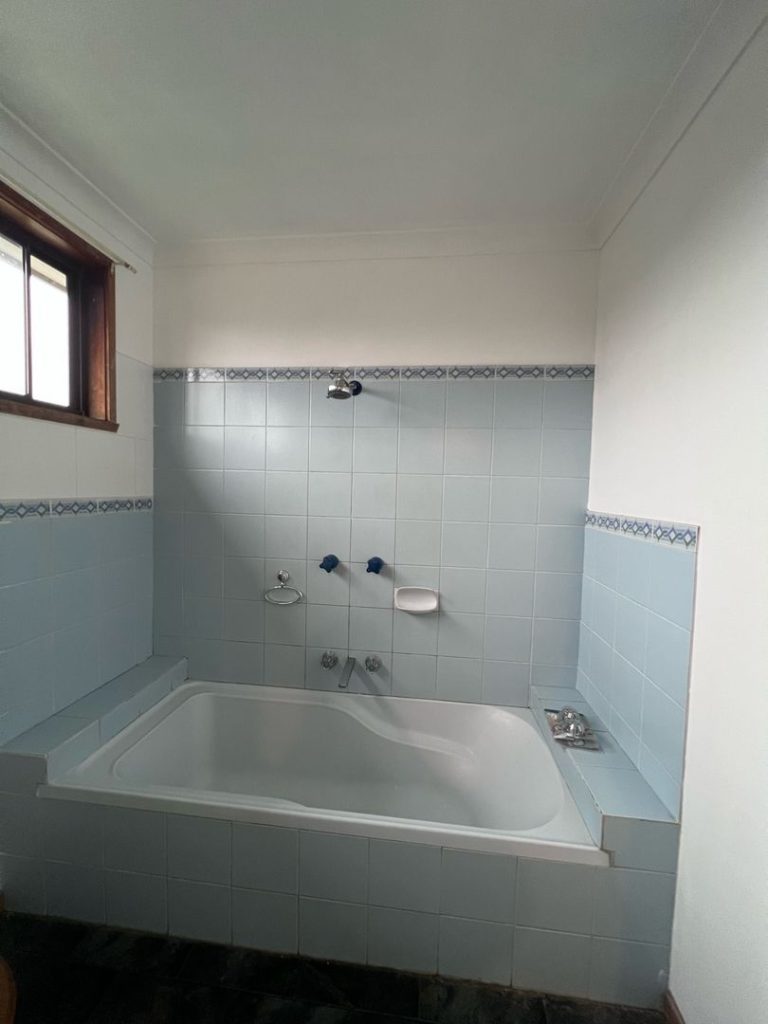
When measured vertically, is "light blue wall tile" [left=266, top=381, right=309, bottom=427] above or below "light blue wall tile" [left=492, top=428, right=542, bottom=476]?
above

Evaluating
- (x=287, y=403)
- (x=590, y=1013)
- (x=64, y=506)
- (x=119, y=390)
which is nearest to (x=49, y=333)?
(x=119, y=390)

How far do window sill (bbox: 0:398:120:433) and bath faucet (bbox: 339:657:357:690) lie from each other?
4.70 feet

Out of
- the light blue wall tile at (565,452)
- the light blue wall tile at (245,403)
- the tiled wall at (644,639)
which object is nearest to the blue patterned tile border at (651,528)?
the tiled wall at (644,639)

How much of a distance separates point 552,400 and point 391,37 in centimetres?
125

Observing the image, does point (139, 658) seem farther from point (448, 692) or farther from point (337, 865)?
point (448, 692)

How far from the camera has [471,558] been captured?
1842mm

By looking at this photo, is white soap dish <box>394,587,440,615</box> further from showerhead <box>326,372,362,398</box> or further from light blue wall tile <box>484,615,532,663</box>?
showerhead <box>326,372,362,398</box>

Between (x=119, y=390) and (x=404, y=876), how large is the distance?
2.07 m

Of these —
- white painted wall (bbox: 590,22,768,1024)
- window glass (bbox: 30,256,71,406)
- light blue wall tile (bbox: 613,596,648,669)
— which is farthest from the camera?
window glass (bbox: 30,256,71,406)

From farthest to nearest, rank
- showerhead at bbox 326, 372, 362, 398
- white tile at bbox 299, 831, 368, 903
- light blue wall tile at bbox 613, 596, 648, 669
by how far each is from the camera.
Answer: showerhead at bbox 326, 372, 362, 398
light blue wall tile at bbox 613, 596, 648, 669
white tile at bbox 299, 831, 368, 903

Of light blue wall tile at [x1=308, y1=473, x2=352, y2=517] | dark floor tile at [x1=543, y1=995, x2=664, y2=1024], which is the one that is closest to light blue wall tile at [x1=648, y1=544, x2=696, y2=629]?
dark floor tile at [x1=543, y1=995, x2=664, y2=1024]

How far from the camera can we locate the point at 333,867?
122 cm

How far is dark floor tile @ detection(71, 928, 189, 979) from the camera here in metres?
1.21

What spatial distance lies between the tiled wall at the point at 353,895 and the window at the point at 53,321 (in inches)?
54.4
